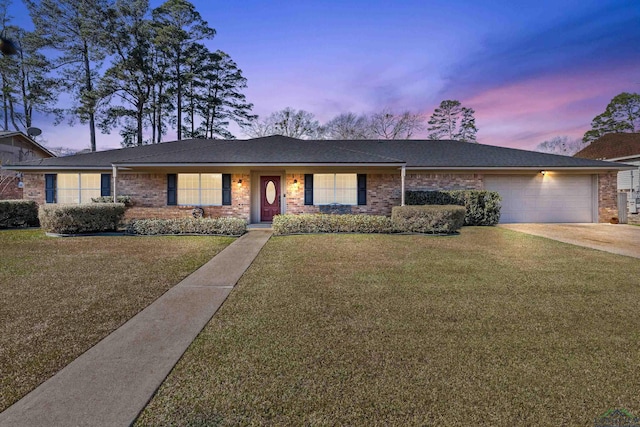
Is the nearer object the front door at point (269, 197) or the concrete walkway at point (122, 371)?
the concrete walkway at point (122, 371)

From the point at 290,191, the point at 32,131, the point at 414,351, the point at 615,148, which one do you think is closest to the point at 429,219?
the point at 290,191

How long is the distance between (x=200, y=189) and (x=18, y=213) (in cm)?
704

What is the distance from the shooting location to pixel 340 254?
24.6 feet

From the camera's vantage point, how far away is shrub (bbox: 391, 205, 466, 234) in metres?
10.4

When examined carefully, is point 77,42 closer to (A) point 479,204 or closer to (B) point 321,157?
(B) point 321,157

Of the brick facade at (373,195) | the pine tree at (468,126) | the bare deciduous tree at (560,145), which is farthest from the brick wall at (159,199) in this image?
the bare deciduous tree at (560,145)

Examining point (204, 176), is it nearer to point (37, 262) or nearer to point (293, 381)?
point (37, 262)

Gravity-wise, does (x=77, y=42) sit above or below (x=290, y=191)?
above

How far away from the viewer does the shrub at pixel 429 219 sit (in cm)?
1043

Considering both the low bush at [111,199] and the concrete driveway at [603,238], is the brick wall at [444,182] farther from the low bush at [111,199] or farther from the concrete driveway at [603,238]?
the low bush at [111,199]

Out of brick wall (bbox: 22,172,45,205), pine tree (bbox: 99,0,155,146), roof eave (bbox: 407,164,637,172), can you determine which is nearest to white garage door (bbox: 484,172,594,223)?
roof eave (bbox: 407,164,637,172)

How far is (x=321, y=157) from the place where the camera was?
1241 cm

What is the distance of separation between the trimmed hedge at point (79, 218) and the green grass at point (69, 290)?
35.5 inches

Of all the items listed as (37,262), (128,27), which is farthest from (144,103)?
(37,262)
